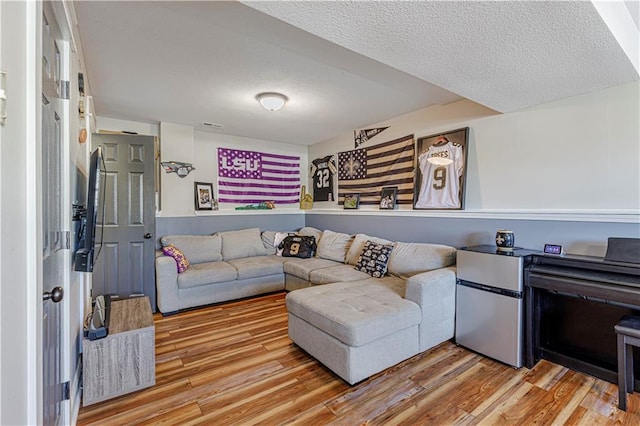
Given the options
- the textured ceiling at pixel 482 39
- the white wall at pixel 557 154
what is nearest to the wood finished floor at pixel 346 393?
the white wall at pixel 557 154

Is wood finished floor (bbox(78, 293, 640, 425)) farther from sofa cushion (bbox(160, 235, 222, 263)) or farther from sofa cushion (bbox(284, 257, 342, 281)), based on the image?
sofa cushion (bbox(160, 235, 222, 263))

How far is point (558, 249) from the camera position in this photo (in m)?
2.33

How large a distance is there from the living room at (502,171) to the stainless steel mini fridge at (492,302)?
452 millimetres

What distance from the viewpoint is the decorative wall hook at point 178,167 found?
163 inches

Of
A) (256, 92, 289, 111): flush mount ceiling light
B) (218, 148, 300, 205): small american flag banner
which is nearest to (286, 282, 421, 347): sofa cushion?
(256, 92, 289, 111): flush mount ceiling light

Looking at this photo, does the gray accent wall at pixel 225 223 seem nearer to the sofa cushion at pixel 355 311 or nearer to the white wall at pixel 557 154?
the sofa cushion at pixel 355 311

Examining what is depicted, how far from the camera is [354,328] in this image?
2025 mm

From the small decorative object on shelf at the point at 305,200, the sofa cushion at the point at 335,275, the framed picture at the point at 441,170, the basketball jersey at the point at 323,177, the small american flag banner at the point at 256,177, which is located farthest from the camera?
the small decorative object on shelf at the point at 305,200

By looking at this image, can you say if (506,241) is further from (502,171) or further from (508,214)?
(502,171)

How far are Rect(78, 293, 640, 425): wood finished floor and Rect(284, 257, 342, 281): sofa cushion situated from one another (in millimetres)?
1192

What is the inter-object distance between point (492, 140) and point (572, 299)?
1.56 metres

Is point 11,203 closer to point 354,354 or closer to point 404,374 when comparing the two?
point 354,354

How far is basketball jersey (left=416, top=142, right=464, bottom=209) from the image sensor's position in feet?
A: 10.5

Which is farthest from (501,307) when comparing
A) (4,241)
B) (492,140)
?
(4,241)
